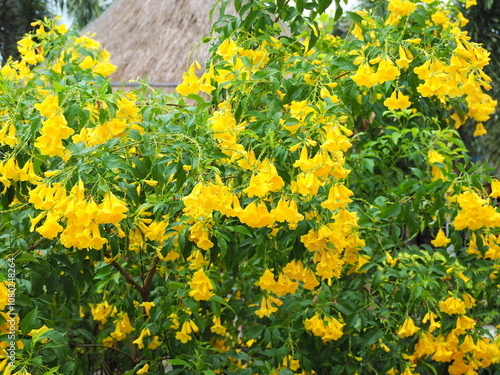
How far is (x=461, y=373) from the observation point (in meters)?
3.24

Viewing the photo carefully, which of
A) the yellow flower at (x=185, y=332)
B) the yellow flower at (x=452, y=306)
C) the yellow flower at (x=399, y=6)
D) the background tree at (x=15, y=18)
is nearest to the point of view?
the yellow flower at (x=185, y=332)

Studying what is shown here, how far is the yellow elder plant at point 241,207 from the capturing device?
1957 millimetres

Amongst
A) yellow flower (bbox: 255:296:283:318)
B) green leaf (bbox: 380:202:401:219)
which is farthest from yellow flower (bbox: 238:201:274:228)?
green leaf (bbox: 380:202:401:219)

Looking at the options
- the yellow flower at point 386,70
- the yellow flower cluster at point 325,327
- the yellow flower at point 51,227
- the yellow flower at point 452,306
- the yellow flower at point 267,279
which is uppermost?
the yellow flower at point 386,70

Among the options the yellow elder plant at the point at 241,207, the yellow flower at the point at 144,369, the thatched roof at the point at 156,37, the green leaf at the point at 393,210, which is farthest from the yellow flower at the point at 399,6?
the thatched roof at the point at 156,37

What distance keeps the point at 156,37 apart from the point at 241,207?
492 centimetres

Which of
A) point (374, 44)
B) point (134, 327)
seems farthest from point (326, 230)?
point (134, 327)

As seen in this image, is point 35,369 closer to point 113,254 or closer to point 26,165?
point 113,254

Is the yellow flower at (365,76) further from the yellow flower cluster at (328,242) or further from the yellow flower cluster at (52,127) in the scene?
the yellow flower cluster at (52,127)

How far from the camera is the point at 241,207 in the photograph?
211cm

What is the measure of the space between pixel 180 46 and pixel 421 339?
4.31 metres

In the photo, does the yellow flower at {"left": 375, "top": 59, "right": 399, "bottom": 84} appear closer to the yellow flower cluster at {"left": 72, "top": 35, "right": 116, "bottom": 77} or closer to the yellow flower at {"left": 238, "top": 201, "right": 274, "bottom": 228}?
the yellow flower at {"left": 238, "top": 201, "right": 274, "bottom": 228}

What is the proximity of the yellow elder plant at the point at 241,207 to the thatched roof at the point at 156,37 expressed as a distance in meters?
2.94

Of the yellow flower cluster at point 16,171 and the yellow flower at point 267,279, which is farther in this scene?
the yellow flower at point 267,279
